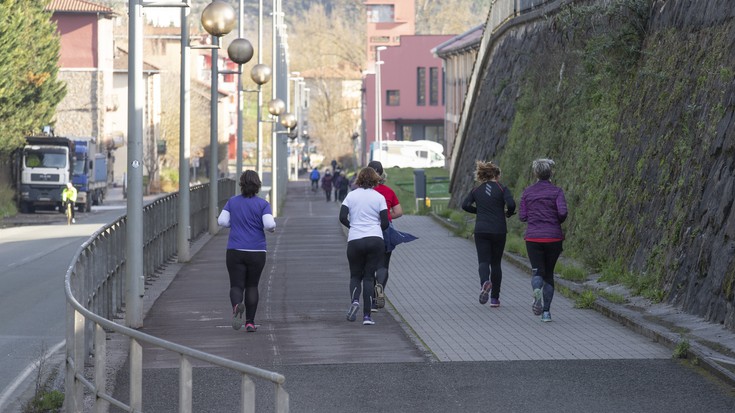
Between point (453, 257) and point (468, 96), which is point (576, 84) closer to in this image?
point (453, 257)

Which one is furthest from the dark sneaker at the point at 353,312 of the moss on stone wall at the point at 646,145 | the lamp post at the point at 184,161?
the lamp post at the point at 184,161

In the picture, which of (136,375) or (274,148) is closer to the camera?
(136,375)

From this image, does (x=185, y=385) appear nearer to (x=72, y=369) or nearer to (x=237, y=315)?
(x=72, y=369)

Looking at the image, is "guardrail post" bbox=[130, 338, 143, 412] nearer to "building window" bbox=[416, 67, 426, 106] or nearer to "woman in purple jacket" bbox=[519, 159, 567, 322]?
"woman in purple jacket" bbox=[519, 159, 567, 322]

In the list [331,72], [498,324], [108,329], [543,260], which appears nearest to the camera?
[108,329]

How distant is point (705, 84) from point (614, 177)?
3.13 meters

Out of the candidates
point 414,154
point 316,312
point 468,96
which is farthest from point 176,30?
point 316,312

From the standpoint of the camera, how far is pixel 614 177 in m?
17.5

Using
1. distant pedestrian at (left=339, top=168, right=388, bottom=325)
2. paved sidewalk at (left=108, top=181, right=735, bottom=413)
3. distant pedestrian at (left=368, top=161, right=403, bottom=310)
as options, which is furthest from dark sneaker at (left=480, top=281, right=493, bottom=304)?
distant pedestrian at (left=339, top=168, right=388, bottom=325)

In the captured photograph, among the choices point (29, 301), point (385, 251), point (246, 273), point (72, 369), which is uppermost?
point (385, 251)

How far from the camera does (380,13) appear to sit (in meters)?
122

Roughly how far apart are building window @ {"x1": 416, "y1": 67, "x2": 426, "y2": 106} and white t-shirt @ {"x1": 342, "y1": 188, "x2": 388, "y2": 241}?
8252 centimetres

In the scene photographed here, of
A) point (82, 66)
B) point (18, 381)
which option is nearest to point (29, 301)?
point (18, 381)

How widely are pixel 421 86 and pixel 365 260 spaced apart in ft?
271
